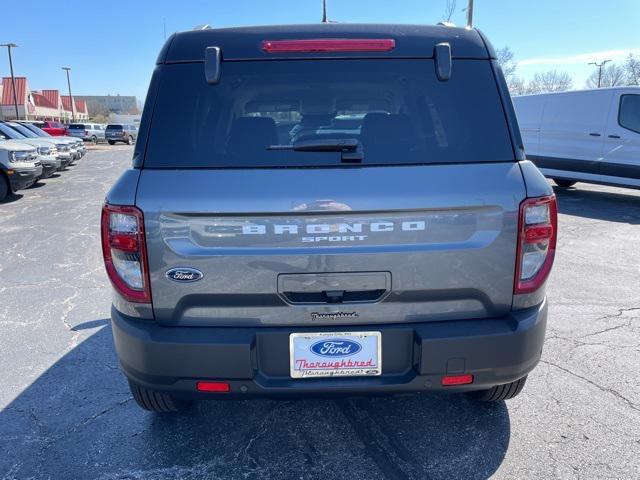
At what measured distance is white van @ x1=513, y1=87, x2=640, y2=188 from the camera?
31.1 ft

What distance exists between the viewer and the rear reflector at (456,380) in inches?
81.4

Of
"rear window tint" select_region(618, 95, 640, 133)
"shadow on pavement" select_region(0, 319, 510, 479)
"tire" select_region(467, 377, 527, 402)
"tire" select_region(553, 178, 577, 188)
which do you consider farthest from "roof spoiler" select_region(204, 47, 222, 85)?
"tire" select_region(553, 178, 577, 188)

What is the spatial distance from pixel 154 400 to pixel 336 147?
164 cm

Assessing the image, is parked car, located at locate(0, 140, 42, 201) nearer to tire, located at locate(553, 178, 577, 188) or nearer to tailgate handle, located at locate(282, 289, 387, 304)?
tailgate handle, located at locate(282, 289, 387, 304)

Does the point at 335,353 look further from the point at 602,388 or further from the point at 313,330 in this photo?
the point at 602,388

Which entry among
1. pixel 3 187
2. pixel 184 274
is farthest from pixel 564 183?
pixel 3 187

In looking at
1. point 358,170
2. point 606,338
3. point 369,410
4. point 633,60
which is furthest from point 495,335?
point 633,60

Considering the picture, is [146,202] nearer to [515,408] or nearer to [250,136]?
[250,136]

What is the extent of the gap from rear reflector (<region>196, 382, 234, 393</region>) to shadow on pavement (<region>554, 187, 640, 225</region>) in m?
8.53

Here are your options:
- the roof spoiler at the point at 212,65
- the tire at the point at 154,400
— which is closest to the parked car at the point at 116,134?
the tire at the point at 154,400

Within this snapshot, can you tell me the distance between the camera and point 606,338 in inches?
150

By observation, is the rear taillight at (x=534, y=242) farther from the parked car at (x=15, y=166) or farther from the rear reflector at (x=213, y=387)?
the parked car at (x=15, y=166)

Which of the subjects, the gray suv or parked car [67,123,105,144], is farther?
parked car [67,123,105,144]

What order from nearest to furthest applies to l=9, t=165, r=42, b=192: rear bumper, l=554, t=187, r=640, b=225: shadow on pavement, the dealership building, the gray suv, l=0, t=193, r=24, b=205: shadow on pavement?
1. the gray suv
2. l=554, t=187, r=640, b=225: shadow on pavement
3. l=9, t=165, r=42, b=192: rear bumper
4. l=0, t=193, r=24, b=205: shadow on pavement
5. the dealership building
